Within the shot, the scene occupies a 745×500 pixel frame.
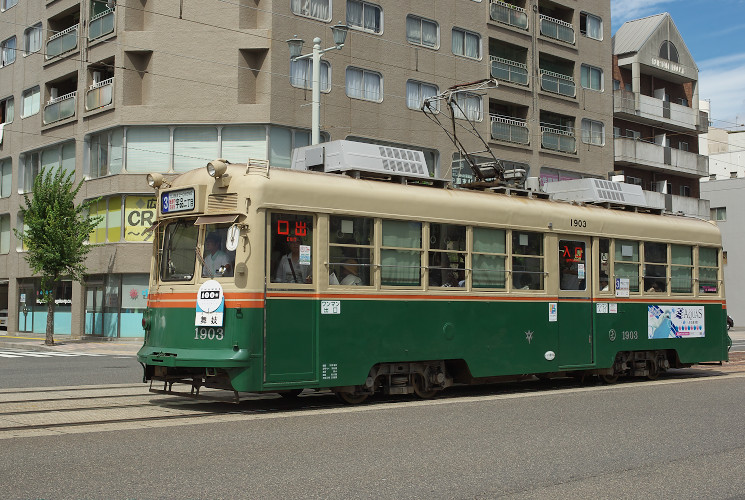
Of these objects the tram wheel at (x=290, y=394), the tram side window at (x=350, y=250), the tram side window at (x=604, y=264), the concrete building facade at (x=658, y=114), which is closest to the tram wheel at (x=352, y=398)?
the tram wheel at (x=290, y=394)

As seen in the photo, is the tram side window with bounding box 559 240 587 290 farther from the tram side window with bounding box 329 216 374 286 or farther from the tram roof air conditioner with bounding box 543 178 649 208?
the tram side window with bounding box 329 216 374 286

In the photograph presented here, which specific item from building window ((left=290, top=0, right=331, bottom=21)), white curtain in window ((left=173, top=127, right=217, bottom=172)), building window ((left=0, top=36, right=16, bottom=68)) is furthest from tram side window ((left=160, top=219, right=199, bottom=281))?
building window ((left=0, top=36, right=16, bottom=68))

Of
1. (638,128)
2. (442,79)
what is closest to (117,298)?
(442,79)

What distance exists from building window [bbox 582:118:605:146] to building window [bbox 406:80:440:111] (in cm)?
1122

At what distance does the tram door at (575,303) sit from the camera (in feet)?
46.3

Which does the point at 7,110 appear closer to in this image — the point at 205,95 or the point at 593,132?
the point at 205,95

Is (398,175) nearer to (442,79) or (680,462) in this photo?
(680,462)

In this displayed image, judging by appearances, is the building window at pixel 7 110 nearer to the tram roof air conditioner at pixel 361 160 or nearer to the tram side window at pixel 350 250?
the tram roof air conditioner at pixel 361 160

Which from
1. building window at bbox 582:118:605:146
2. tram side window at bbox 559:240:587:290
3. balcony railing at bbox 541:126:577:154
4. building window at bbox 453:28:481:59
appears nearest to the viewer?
tram side window at bbox 559:240:587:290

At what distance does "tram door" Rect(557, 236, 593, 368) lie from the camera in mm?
14125

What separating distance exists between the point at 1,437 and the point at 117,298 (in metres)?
24.2

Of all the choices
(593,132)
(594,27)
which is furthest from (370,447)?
(594,27)

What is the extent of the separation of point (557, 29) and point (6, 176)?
88.8 ft

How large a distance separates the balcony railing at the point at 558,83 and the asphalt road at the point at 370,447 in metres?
31.1
